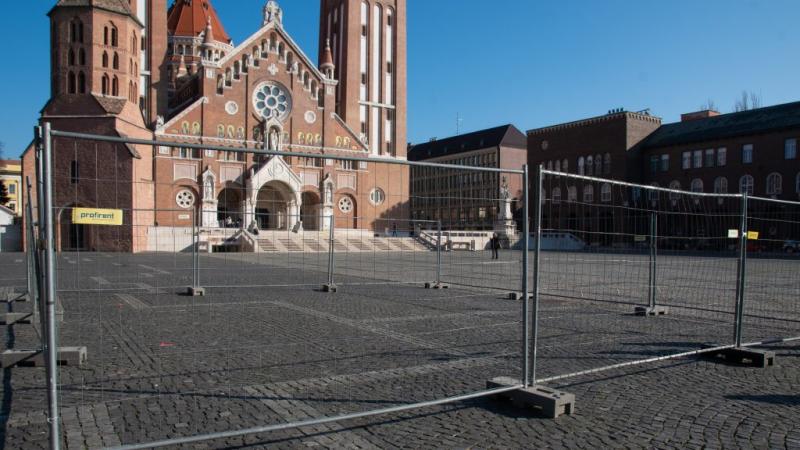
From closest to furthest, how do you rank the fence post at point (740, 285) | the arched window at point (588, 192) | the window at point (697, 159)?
the fence post at point (740, 285), the window at point (697, 159), the arched window at point (588, 192)

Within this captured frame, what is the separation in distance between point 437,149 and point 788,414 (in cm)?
10445

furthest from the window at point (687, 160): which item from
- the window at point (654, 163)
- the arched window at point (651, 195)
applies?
the arched window at point (651, 195)

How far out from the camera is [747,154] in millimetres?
57156

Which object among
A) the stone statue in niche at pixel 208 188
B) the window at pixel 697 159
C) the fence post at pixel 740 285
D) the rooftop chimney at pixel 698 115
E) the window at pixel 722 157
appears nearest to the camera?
the fence post at pixel 740 285

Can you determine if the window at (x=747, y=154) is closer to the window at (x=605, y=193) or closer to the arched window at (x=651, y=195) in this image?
the window at (x=605, y=193)

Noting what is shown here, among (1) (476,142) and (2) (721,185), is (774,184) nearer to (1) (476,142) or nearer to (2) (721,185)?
(2) (721,185)

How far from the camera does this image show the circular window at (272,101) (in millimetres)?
54031

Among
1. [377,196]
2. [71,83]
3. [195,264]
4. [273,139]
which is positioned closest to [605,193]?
[273,139]

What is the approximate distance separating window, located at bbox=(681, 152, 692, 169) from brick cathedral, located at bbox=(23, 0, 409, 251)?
3076 cm

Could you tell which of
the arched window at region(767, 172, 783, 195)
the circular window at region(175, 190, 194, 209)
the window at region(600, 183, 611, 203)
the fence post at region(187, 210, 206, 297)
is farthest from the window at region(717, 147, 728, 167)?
the fence post at region(187, 210, 206, 297)

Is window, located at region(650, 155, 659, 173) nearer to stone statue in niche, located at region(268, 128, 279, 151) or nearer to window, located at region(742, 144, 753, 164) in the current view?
window, located at region(742, 144, 753, 164)

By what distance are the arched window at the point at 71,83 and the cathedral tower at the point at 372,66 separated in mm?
24015

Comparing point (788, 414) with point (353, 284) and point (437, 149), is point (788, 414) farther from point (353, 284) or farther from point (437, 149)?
point (437, 149)

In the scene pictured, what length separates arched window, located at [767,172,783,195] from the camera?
5438 centimetres
